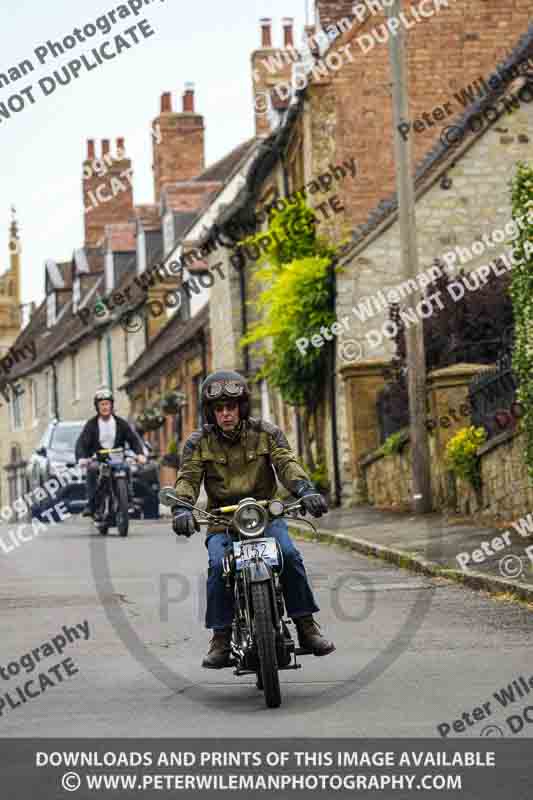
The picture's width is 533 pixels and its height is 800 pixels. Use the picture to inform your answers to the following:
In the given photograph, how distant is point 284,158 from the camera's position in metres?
34.2

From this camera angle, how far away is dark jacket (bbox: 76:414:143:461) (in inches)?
848

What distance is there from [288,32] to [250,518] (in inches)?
1464

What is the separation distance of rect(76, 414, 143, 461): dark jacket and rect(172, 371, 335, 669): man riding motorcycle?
41.3 feet

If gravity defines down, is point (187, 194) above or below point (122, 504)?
above

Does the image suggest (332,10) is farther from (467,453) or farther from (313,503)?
(313,503)

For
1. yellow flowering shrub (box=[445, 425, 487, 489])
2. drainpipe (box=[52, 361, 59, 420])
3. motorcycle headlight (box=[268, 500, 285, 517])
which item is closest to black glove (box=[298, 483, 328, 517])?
motorcycle headlight (box=[268, 500, 285, 517])

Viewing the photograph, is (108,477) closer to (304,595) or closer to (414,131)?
(414,131)

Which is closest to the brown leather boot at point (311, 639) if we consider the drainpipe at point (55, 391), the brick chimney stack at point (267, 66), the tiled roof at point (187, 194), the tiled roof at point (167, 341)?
the brick chimney stack at point (267, 66)

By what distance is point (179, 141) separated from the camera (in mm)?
56156

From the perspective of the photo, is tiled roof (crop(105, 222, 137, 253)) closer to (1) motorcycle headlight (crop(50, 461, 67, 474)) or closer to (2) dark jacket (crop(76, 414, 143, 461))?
(1) motorcycle headlight (crop(50, 461, 67, 474))

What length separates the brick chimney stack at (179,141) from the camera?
181 ft

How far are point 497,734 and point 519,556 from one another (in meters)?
7.44

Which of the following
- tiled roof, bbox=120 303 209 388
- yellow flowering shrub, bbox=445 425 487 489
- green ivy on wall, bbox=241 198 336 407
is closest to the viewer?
yellow flowering shrub, bbox=445 425 487 489

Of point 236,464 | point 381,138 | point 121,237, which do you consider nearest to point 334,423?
point 381,138
